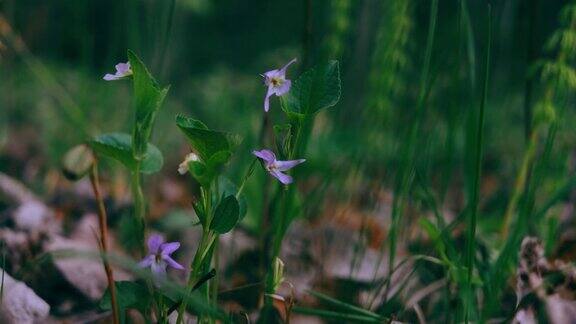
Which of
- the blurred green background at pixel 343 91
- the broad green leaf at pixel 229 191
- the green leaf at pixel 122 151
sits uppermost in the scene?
the green leaf at pixel 122 151

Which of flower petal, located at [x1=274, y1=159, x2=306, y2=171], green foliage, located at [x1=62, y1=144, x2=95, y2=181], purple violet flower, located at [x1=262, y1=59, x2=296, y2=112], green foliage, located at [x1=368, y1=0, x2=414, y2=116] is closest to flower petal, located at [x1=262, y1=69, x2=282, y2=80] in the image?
purple violet flower, located at [x1=262, y1=59, x2=296, y2=112]

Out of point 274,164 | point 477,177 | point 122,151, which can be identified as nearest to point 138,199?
point 122,151

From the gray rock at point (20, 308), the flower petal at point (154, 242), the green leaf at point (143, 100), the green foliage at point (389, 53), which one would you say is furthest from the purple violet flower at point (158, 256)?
the green foliage at point (389, 53)

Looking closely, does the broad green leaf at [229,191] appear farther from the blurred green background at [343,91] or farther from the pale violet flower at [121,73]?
the blurred green background at [343,91]

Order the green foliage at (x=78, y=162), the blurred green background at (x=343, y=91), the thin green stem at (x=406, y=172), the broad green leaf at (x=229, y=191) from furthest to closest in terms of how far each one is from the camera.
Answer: the blurred green background at (x=343, y=91)
the thin green stem at (x=406, y=172)
the broad green leaf at (x=229, y=191)
the green foliage at (x=78, y=162)

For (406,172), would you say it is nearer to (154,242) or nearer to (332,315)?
(332,315)
